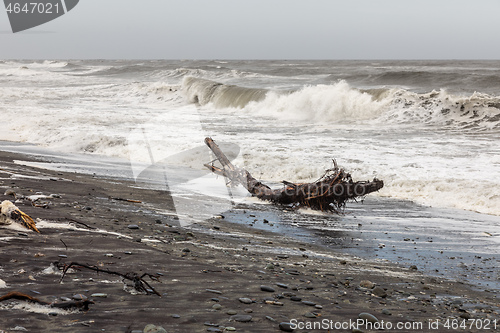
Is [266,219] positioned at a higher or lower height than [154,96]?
lower

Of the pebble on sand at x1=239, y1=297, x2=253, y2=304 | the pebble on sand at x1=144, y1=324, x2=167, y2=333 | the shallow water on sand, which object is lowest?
the shallow water on sand

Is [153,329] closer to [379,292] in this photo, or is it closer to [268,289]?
[268,289]

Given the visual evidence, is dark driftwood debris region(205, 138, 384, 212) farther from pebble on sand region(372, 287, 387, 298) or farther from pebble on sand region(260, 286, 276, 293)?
pebble on sand region(260, 286, 276, 293)

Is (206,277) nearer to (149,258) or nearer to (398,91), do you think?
(149,258)

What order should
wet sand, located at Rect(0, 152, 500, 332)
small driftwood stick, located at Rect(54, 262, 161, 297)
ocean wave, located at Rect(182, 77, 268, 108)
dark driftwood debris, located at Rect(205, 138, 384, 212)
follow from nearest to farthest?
wet sand, located at Rect(0, 152, 500, 332), small driftwood stick, located at Rect(54, 262, 161, 297), dark driftwood debris, located at Rect(205, 138, 384, 212), ocean wave, located at Rect(182, 77, 268, 108)

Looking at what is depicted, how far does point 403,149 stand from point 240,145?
4466 mm

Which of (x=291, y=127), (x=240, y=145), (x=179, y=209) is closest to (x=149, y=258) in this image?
(x=179, y=209)

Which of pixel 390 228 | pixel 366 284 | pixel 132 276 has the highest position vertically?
pixel 132 276

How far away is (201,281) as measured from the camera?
3.54 meters

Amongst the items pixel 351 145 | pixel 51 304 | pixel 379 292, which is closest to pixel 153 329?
pixel 51 304

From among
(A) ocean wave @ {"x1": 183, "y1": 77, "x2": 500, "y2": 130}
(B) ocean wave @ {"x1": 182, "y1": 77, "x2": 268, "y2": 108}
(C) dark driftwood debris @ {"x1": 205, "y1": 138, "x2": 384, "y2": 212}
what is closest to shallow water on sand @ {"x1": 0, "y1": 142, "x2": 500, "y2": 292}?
(C) dark driftwood debris @ {"x1": 205, "y1": 138, "x2": 384, "y2": 212}

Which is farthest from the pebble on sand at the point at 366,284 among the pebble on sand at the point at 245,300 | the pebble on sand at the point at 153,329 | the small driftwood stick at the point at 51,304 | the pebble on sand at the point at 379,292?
the small driftwood stick at the point at 51,304

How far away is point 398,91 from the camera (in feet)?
74.3

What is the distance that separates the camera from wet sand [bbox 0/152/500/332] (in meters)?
2.75
